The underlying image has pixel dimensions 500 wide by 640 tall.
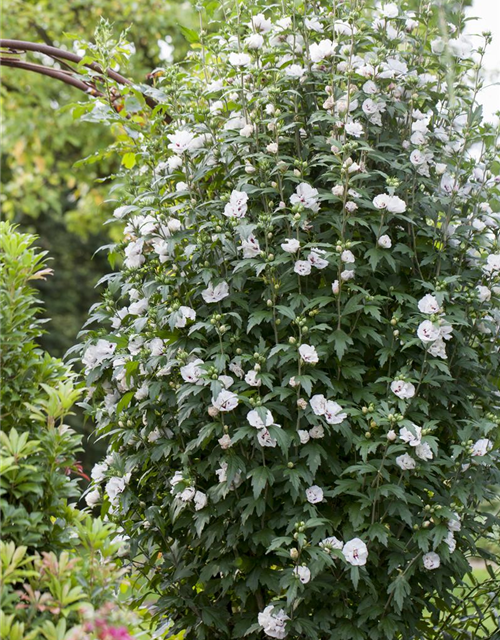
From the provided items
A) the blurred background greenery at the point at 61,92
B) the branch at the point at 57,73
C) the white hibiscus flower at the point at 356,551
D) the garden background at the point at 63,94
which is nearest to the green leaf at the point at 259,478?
the white hibiscus flower at the point at 356,551

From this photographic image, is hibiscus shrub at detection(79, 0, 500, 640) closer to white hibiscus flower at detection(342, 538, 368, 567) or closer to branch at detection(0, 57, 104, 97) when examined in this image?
white hibiscus flower at detection(342, 538, 368, 567)

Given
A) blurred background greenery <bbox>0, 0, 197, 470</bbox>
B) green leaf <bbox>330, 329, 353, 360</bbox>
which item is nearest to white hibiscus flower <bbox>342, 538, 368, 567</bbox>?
green leaf <bbox>330, 329, 353, 360</bbox>

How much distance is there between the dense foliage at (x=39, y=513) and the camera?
6.02 ft

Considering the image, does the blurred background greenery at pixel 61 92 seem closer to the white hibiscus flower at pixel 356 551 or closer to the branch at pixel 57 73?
the branch at pixel 57 73

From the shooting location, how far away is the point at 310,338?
106 inches

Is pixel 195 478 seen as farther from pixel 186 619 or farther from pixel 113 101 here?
pixel 113 101

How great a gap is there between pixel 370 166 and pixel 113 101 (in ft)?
4.21

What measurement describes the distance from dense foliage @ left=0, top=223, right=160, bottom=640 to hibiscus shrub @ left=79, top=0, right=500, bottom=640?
0.55 meters

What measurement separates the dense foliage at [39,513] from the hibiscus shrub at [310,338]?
554mm

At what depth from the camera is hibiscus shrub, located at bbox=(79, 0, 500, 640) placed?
266cm

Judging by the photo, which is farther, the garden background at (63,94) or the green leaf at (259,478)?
the garden background at (63,94)

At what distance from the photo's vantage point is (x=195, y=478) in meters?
2.82

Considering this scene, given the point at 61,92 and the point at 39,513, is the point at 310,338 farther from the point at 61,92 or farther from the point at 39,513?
the point at 61,92

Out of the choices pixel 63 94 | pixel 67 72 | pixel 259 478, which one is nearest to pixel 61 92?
pixel 63 94
